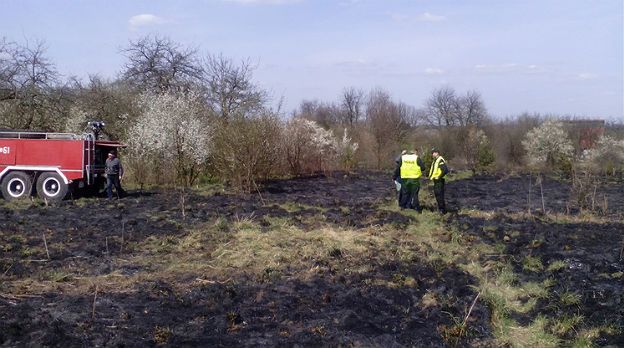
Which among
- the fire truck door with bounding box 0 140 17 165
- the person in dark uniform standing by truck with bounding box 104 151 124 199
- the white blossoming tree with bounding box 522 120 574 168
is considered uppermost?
the white blossoming tree with bounding box 522 120 574 168

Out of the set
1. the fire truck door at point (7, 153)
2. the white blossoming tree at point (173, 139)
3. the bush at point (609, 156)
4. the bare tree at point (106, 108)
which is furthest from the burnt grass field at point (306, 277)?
the bush at point (609, 156)

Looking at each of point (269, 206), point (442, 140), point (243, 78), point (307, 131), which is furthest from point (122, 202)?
point (442, 140)

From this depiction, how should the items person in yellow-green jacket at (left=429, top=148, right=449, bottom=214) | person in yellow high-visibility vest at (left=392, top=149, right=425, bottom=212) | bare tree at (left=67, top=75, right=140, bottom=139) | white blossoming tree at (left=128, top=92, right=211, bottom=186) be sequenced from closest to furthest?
person in yellow-green jacket at (left=429, top=148, right=449, bottom=214)
person in yellow high-visibility vest at (left=392, top=149, right=425, bottom=212)
white blossoming tree at (left=128, top=92, right=211, bottom=186)
bare tree at (left=67, top=75, right=140, bottom=139)

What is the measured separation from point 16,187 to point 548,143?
30243 mm

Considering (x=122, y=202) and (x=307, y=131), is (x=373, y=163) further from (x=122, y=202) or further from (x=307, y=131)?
(x=122, y=202)

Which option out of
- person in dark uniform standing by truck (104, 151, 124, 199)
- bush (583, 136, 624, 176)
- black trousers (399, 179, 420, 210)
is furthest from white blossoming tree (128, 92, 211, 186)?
bush (583, 136, 624, 176)

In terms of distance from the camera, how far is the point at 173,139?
73.9 feet

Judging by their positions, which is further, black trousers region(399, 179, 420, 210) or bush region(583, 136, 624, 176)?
bush region(583, 136, 624, 176)

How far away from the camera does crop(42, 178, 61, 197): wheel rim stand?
17.3 meters

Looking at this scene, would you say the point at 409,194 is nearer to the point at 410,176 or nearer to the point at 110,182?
the point at 410,176

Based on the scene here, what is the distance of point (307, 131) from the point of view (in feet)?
94.4

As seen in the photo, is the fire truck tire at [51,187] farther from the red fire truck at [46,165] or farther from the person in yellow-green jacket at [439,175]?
the person in yellow-green jacket at [439,175]

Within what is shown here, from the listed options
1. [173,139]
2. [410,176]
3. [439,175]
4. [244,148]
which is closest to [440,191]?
[439,175]

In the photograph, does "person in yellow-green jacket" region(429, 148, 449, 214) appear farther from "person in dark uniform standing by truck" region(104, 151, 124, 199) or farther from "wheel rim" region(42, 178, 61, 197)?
"wheel rim" region(42, 178, 61, 197)
